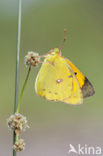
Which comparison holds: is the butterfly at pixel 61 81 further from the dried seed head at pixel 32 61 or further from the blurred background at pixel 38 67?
the blurred background at pixel 38 67

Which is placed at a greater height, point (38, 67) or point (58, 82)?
point (38, 67)

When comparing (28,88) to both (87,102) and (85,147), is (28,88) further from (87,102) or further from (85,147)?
(85,147)

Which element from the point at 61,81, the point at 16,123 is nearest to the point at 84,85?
the point at 61,81

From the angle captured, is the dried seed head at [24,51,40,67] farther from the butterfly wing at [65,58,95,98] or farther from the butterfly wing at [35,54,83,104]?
the butterfly wing at [65,58,95,98]

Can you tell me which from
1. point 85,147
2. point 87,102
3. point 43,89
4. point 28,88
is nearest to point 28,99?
point 28,88

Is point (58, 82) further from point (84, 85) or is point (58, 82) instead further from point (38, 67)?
point (38, 67)

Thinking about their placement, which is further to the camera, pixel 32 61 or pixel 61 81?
pixel 61 81
